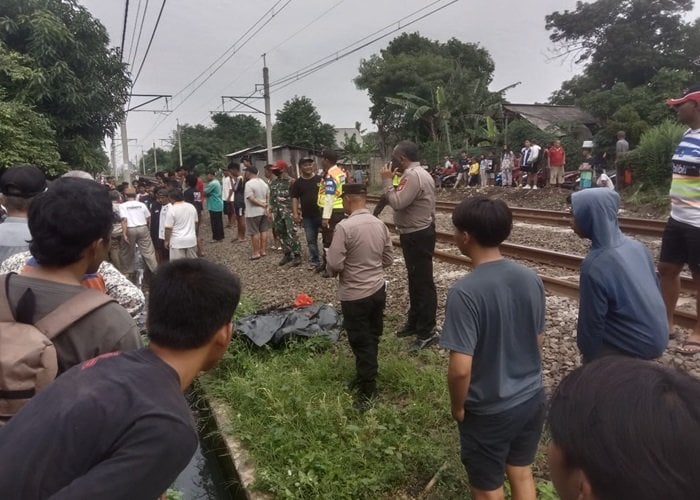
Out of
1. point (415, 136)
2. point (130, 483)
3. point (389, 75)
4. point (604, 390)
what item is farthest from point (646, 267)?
point (389, 75)

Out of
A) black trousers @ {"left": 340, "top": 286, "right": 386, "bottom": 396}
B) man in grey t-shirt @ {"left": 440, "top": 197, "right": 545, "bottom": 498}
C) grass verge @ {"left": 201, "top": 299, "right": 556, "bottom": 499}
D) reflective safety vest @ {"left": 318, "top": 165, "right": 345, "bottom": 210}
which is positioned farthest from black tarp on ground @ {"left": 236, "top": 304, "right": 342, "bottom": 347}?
man in grey t-shirt @ {"left": 440, "top": 197, "right": 545, "bottom": 498}

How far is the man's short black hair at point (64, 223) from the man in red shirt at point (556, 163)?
57.7 ft

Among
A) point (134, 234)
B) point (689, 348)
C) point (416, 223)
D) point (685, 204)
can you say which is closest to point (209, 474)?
point (416, 223)

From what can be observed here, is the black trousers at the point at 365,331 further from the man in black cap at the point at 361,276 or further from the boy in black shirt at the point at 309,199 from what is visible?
the boy in black shirt at the point at 309,199

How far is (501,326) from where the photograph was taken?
2.28 m

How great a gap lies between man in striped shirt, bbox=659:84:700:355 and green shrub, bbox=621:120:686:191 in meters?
11.1

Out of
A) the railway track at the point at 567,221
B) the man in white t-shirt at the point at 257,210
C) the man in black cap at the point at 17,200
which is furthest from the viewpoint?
the railway track at the point at 567,221

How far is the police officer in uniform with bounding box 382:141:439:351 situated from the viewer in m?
4.81

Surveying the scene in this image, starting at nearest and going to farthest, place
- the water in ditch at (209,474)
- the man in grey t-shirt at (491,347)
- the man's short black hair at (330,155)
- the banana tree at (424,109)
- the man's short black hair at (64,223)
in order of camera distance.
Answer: the man's short black hair at (64,223) → the man in grey t-shirt at (491,347) → the water in ditch at (209,474) → the man's short black hair at (330,155) → the banana tree at (424,109)

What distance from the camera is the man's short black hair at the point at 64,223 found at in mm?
1823

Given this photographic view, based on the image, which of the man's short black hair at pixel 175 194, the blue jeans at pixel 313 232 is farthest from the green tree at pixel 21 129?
the blue jeans at pixel 313 232

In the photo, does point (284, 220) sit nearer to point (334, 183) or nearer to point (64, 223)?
point (334, 183)

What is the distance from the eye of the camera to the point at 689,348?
436 cm

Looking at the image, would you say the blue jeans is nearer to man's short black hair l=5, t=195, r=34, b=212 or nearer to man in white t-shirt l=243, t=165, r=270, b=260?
man in white t-shirt l=243, t=165, r=270, b=260
